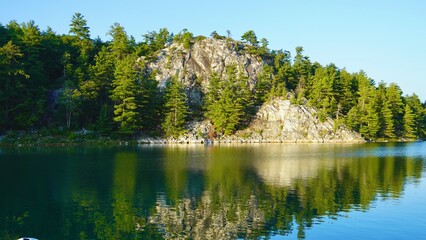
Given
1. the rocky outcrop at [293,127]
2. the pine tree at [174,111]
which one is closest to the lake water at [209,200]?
the pine tree at [174,111]

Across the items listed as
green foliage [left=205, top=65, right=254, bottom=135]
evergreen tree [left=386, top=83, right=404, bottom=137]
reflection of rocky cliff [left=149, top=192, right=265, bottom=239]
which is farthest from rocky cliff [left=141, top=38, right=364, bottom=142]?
reflection of rocky cliff [left=149, top=192, right=265, bottom=239]

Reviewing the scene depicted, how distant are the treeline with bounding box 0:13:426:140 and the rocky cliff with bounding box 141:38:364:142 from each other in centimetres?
240

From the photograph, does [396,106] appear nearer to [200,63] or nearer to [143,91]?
[200,63]

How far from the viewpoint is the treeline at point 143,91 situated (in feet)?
260

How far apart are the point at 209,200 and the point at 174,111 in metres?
64.7

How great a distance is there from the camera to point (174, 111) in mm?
91438

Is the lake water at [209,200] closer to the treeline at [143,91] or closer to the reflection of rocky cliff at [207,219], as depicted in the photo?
the reflection of rocky cliff at [207,219]

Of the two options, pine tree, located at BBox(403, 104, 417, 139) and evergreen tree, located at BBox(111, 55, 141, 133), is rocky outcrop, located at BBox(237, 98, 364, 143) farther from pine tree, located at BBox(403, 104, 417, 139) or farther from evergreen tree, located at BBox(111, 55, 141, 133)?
evergreen tree, located at BBox(111, 55, 141, 133)

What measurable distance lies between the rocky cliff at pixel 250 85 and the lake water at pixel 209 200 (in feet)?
150

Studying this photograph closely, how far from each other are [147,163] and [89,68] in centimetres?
4849

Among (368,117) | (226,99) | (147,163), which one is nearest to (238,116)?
(226,99)

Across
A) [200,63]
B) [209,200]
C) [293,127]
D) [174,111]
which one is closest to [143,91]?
[174,111]

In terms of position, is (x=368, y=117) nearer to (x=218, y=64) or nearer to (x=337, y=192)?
(x=218, y=64)

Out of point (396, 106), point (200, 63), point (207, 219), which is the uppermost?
point (200, 63)
